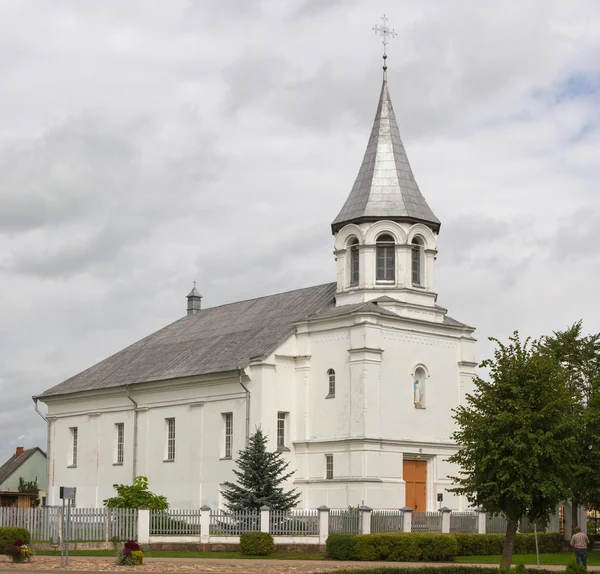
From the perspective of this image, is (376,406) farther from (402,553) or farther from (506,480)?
(506,480)

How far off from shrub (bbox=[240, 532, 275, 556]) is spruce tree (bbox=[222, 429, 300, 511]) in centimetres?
507

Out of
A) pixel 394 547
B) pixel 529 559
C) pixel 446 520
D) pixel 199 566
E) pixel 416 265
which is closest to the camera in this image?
pixel 199 566

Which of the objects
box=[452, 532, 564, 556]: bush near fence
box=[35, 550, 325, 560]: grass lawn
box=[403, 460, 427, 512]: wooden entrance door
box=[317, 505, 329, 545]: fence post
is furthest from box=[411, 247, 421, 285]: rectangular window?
box=[35, 550, 325, 560]: grass lawn

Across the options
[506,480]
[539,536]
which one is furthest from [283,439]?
[506,480]

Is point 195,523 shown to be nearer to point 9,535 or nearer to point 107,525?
point 107,525

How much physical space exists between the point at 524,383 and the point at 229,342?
25224mm

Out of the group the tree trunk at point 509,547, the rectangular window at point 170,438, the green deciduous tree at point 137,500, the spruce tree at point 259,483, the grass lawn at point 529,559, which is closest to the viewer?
the tree trunk at point 509,547

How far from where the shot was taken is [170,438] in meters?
56.8

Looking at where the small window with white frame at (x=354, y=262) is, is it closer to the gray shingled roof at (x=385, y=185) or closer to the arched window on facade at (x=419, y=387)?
the gray shingled roof at (x=385, y=185)

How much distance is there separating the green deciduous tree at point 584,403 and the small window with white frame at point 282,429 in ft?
41.6

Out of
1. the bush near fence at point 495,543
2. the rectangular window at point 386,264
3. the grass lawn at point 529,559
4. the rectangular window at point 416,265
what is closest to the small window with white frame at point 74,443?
the rectangular window at point 386,264

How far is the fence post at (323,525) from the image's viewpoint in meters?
40.5

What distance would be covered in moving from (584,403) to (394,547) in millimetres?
12783

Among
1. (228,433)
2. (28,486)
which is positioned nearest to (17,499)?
(28,486)
